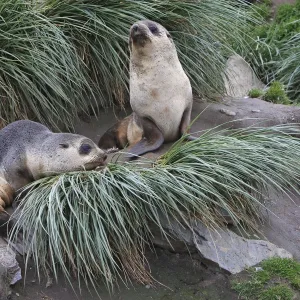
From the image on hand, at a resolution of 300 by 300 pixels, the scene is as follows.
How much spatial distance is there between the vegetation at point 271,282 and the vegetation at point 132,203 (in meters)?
0.34

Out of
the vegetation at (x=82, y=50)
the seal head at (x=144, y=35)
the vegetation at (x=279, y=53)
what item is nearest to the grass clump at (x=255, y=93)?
the vegetation at (x=279, y=53)

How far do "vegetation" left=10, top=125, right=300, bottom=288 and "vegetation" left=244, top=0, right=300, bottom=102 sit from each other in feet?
9.47

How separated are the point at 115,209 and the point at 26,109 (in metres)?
1.63

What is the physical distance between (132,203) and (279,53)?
4.40 m

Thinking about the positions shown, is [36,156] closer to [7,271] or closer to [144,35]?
[7,271]

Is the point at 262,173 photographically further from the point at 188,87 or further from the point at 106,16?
the point at 106,16

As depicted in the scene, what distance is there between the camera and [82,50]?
5816 mm

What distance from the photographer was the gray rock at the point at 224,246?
4.29 metres

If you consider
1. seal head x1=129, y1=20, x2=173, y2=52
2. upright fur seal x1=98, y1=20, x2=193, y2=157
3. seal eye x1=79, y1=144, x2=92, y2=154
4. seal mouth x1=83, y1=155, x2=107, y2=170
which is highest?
seal head x1=129, y1=20, x2=173, y2=52

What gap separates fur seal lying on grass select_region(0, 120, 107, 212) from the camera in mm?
4559

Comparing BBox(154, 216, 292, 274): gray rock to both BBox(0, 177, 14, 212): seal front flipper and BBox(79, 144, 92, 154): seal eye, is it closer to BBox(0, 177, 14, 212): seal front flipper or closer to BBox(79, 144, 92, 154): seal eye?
BBox(79, 144, 92, 154): seal eye

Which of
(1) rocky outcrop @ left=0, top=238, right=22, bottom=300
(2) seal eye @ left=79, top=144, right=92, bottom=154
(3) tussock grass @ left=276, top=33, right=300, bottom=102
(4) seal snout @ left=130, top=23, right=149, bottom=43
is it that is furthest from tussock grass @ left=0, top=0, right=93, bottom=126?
(3) tussock grass @ left=276, top=33, right=300, bottom=102

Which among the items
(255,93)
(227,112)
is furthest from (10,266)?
(255,93)

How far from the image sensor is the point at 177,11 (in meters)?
6.13
